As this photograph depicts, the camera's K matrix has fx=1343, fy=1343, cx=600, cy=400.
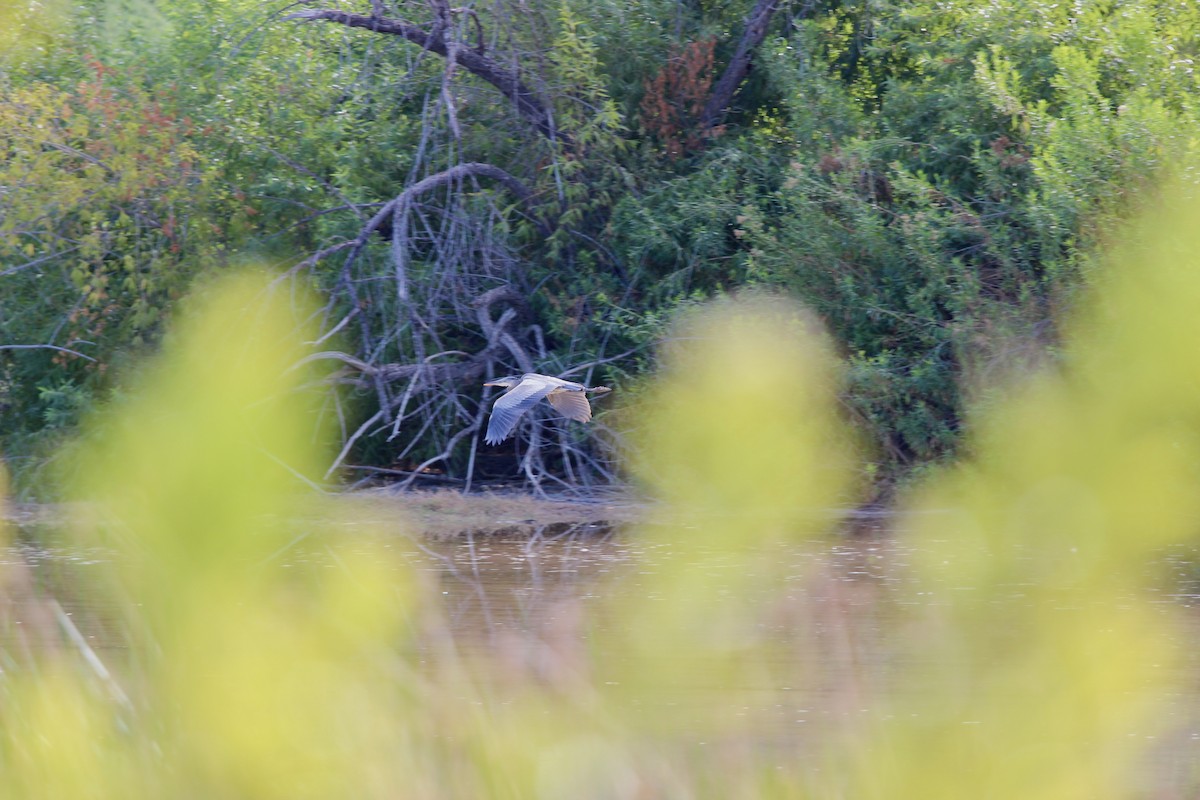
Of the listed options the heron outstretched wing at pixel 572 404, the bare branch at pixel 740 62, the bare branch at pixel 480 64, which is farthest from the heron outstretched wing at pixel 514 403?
the bare branch at pixel 740 62

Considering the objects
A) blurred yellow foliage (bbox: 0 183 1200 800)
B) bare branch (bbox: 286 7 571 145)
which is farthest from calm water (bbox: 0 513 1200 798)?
bare branch (bbox: 286 7 571 145)

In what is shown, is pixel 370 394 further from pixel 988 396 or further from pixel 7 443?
pixel 988 396

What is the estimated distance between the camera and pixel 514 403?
439cm

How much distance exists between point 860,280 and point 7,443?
5.30 metres

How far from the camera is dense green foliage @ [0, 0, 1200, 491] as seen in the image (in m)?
7.49

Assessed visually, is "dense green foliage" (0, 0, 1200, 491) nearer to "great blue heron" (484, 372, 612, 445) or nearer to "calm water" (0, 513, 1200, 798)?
"calm water" (0, 513, 1200, 798)

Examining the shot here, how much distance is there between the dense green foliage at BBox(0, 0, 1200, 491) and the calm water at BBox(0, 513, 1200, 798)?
1313 millimetres

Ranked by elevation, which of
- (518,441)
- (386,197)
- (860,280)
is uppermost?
(386,197)

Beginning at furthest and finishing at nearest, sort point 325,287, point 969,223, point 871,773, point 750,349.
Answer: point 325,287
point 969,223
point 871,773
point 750,349

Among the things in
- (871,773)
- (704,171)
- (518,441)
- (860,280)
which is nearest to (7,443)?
(518,441)

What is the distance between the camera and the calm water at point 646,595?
192 cm

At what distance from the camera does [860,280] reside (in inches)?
300

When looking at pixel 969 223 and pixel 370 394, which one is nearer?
pixel 969 223

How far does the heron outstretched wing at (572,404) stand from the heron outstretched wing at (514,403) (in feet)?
0.37
